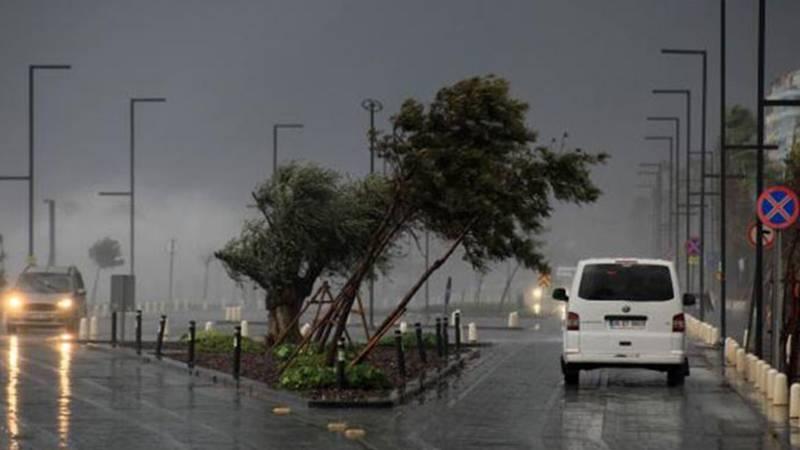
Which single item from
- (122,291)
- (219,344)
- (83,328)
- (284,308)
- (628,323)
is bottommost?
(83,328)

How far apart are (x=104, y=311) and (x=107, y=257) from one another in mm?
67658

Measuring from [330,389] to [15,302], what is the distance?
108 feet

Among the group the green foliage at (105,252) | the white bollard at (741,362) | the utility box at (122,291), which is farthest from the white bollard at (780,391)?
the green foliage at (105,252)

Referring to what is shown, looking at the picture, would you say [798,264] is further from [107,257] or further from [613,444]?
[107,257]

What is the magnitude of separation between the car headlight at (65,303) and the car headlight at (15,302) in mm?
1267

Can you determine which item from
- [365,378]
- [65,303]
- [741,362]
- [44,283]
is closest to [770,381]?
[365,378]

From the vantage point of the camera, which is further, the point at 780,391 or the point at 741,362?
the point at 741,362

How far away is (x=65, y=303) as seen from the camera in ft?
201

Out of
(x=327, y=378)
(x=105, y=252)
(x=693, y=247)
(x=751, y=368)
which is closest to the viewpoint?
(x=327, y=378)

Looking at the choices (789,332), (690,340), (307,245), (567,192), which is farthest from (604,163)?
(690,340)

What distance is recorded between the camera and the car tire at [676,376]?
32981 millimetres

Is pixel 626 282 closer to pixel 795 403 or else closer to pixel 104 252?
pixel 795 403

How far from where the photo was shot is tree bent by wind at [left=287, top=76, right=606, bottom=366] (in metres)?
32.3

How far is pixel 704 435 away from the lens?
23500 millimetres
